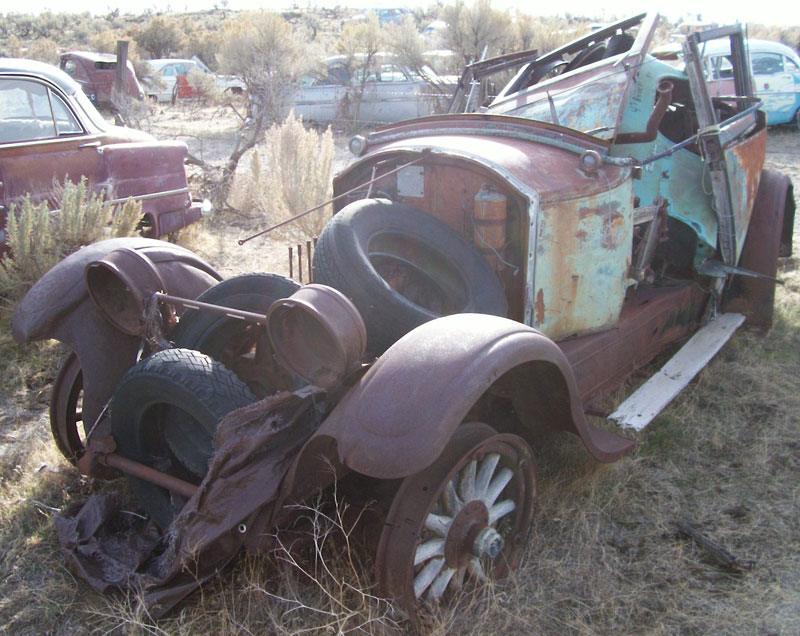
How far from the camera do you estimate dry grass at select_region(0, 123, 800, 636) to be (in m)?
2.44

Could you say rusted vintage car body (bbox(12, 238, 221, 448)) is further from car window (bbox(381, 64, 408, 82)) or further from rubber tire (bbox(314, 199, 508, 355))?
car window (bbox(381, 64, 408, 82))

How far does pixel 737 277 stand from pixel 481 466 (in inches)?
133

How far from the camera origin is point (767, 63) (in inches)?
524

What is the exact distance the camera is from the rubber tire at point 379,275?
9.57 feet

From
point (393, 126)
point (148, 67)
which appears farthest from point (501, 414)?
point (148, 67)

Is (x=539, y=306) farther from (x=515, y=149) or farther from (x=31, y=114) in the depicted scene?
(x=31, y=114)

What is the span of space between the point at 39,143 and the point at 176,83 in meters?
15.5

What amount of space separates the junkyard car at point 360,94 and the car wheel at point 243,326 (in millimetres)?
12522

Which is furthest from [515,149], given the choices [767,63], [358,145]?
[767,63]

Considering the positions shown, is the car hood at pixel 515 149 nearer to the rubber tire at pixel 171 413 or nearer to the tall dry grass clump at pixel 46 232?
the rubber tire at pixel 171 413

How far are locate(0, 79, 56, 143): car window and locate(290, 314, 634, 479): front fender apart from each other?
4.84 metres

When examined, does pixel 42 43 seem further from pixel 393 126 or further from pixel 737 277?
A: pixel 737 277

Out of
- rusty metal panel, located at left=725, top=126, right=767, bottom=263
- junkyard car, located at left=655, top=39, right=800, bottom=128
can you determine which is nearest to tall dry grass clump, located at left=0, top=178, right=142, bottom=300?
rusty metal panel, located at left=725, top=126, right=767, bottom=263

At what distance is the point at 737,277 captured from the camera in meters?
4.98
